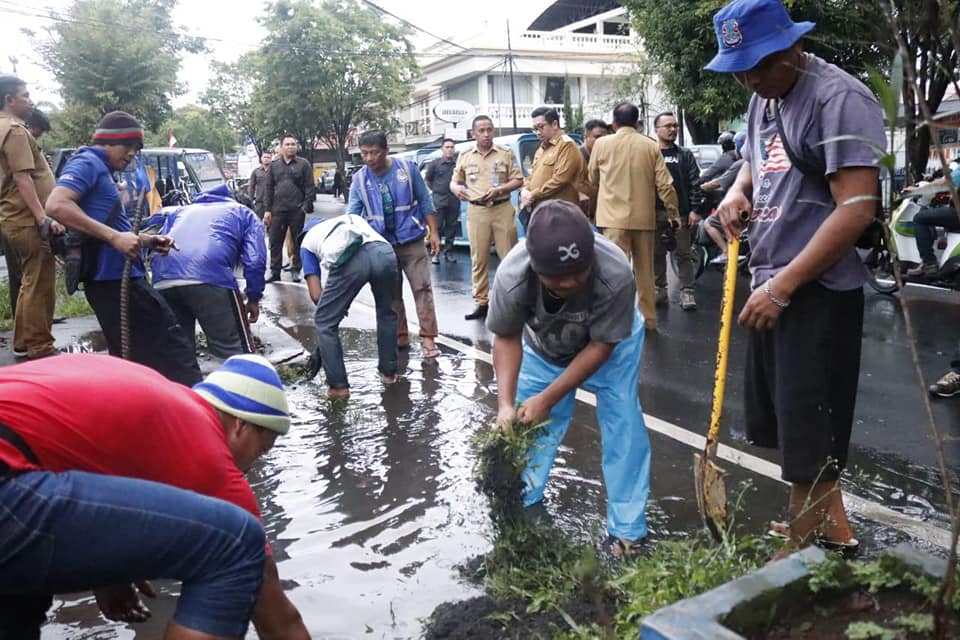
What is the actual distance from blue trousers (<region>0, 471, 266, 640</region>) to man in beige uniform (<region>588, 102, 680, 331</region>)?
5.69 m

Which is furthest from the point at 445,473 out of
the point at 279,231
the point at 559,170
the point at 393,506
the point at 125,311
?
the point at 279,231

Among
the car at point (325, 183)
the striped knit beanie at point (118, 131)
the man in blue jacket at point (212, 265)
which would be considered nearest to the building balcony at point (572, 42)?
the car at point (325, 183)

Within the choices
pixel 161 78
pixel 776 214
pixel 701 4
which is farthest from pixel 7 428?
pixel 161 78

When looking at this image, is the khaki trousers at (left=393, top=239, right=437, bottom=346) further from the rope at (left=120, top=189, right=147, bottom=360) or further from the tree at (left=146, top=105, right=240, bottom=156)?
the tree at (left=146, top=105, right=240, bottom=156)

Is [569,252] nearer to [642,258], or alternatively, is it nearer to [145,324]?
[145,324]

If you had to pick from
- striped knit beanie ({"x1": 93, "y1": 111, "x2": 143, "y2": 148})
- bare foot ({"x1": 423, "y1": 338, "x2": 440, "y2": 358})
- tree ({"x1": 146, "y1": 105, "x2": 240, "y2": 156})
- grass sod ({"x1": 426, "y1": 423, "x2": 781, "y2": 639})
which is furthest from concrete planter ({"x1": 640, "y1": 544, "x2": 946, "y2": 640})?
tree ({"x1": 146, "y1": 105, "x2": 240, "y2": 156})

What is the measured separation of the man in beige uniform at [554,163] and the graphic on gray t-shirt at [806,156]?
5.09 m

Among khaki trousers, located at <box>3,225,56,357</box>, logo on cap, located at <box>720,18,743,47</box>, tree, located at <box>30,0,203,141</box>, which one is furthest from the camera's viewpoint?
tree, located at <box>30,0,203,141</box>

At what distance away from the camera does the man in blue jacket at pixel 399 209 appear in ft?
22.2

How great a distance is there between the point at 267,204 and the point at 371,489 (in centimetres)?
844

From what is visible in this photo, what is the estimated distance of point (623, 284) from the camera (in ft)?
10.5

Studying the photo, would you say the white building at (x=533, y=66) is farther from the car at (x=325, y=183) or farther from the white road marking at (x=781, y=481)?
the white road marking at (x=781, y=481)

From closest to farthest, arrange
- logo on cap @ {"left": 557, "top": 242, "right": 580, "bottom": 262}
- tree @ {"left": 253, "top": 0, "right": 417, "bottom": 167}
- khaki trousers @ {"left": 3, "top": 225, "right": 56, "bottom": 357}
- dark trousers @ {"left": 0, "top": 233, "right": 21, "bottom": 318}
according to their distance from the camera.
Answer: logo on cap @ {"left": 557, "top": 242, "right": 580, "bottom": 262} → khaki trousers @ {"left": 3, "top": 225, "right": 56, "bottom": 357} → dark trousers @ {"left": 0, "top": 233, "right": 21, "bottom": 318} → tree @ {"left": 253, "top": 0, "right": 417, "bottom": 167}

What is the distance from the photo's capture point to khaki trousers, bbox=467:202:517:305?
8539 millimetres
